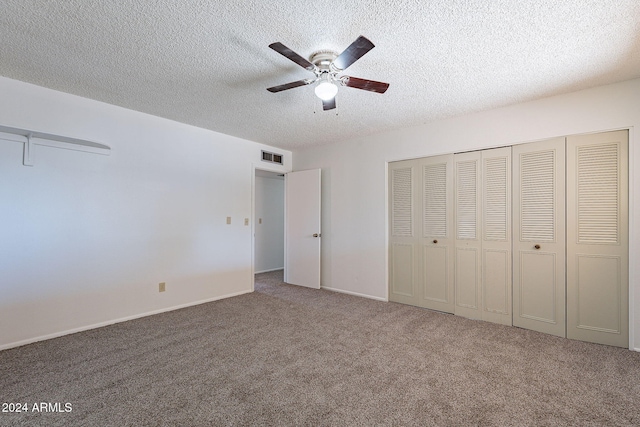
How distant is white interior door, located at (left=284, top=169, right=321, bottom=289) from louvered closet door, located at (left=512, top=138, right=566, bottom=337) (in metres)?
2.76

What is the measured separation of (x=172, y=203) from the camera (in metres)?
3.75

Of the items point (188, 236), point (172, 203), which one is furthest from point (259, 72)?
point (188, 236)

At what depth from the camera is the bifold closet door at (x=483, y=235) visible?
10.6 ft

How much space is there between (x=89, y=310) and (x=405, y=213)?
390cm

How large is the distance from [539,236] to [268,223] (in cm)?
495

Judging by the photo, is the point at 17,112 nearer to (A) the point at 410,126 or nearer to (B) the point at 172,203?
(B) the point at 172,203

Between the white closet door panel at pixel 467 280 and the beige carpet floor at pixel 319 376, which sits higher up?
the white closet door panel at pixel 467 280

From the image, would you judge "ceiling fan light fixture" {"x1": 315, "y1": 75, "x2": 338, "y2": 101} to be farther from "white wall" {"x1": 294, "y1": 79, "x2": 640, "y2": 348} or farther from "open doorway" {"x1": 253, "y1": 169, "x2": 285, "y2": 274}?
"open doorway" {"x1": 253, "y1": 169, "x2": 285, "y2": 274}

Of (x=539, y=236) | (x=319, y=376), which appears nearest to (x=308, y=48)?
(x=319, y=376)

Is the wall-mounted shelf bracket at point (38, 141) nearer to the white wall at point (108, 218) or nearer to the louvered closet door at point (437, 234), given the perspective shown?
the white wall at point (108, 218)

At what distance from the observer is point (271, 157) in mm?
5027

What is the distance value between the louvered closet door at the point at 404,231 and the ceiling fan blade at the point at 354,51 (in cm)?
229

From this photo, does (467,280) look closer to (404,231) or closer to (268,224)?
(404,231)

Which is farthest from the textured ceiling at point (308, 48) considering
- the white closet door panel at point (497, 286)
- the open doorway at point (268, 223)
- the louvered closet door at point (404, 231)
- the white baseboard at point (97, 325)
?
the open doorway at point (268, 223)
